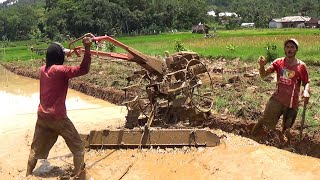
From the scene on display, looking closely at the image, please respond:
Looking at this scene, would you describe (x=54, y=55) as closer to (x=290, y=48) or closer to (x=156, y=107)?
(x=156, y=107)

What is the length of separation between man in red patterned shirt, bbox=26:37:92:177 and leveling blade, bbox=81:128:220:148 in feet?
5.49

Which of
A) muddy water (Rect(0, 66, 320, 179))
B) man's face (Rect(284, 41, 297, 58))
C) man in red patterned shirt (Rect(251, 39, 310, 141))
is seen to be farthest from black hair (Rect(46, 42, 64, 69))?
man's face (Rect(284, 41, 297, 58))

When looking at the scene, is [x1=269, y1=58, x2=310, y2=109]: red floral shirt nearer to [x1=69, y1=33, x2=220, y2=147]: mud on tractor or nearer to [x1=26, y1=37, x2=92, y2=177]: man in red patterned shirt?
[x1=69, y1=33, x2=220, y2=147]: mud on tractor

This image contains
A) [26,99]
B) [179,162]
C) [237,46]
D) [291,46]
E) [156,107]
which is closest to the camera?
[291,46]

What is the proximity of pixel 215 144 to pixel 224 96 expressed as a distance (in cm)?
299

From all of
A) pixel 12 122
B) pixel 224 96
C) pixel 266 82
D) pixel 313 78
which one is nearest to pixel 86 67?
pixel 224 96

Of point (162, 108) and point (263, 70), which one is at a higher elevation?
point (263, 70)

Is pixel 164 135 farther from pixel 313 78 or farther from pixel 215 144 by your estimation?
pixel 313 78

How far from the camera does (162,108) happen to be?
8.64 m

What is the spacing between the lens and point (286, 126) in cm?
646

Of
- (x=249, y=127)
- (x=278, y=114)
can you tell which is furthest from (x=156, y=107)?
(x=278, y=114)

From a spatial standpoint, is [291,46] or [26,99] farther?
[26,99]

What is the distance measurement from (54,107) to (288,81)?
3.41 meters

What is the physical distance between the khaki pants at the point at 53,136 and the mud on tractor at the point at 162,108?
1.33 metres
